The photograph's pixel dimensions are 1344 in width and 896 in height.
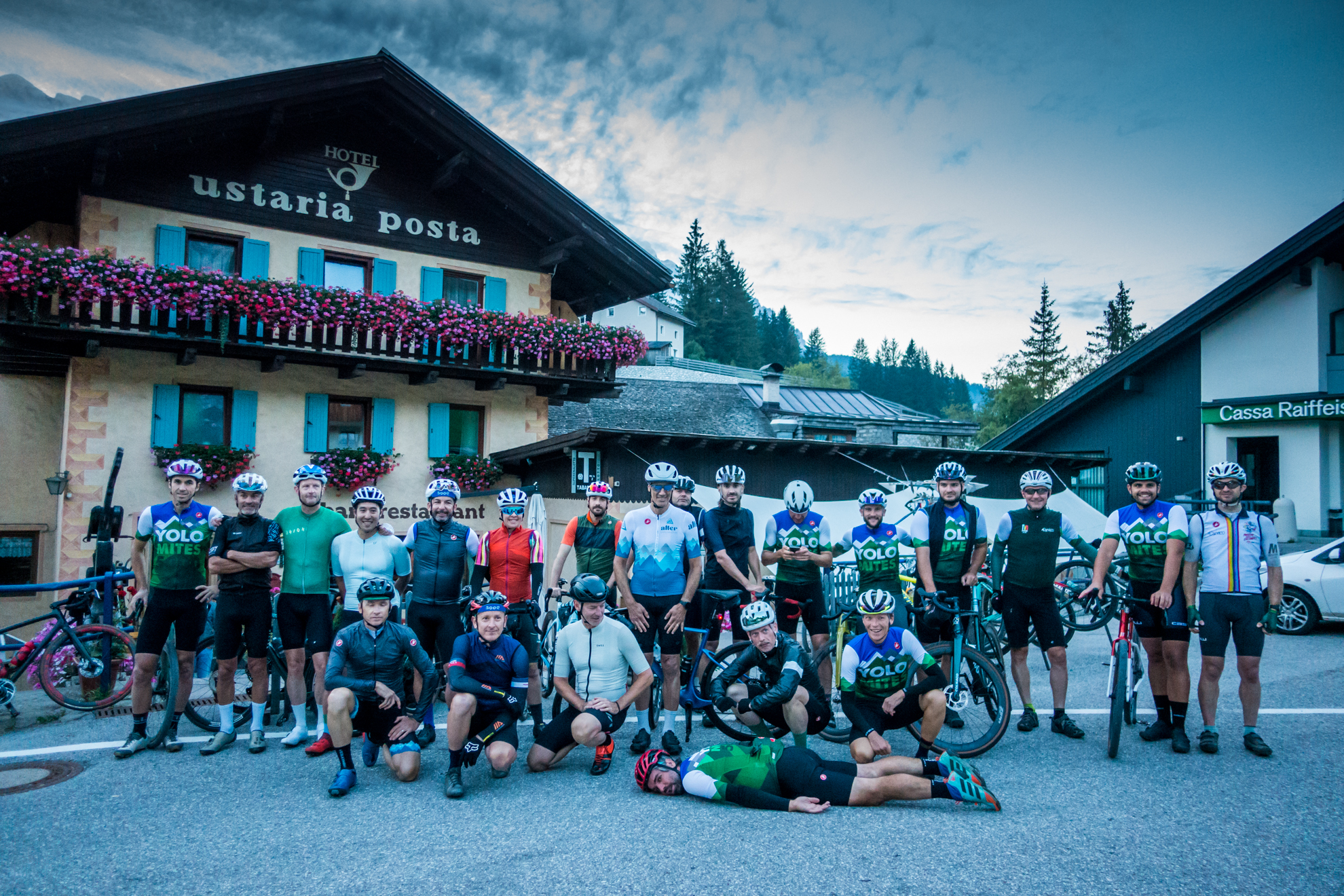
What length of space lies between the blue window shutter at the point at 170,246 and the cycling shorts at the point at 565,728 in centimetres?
1213

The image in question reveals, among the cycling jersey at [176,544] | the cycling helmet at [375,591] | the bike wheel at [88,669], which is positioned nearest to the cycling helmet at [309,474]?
the cycling jersey at [176,544]

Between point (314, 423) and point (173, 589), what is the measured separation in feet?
30.3

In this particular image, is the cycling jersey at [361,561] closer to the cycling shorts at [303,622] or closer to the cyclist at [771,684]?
the cycling shorts at [303,622]

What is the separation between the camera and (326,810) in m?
4.82

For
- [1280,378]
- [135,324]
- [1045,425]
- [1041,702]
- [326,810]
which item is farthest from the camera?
[1045,425]

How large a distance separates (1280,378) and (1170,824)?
62.1 feet

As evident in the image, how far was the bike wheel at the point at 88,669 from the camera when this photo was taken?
7.00 meters

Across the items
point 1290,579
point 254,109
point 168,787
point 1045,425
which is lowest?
point 168,787

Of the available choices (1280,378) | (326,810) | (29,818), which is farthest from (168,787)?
(1280,378)

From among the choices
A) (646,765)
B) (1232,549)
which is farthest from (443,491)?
(1232,549)

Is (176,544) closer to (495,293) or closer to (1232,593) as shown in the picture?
(1232,593)

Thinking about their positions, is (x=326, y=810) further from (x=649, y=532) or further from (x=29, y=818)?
(x=649, y=532)

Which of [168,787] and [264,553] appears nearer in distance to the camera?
[168,787]

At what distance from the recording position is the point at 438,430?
15.9 m
